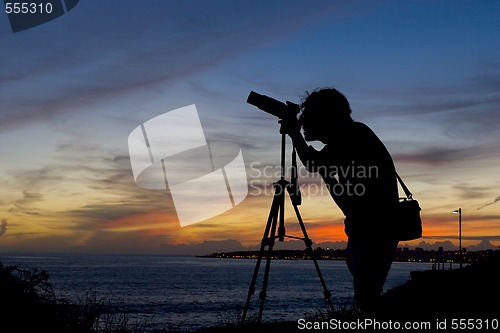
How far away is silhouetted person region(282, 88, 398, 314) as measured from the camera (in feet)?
11.7

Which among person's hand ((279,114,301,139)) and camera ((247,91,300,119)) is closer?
person's hand ((279,114,301,139))

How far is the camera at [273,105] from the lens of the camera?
4234 millimetres

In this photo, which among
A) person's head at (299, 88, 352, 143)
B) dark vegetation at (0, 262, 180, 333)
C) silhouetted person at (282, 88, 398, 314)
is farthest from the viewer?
dark vegetation at (0, 262, 180, 333)

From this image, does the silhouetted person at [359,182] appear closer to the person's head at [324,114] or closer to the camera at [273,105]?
the person's head at [324,114]

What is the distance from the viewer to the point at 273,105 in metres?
4.34

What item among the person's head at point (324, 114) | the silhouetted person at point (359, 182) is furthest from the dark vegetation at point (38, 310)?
the person's head at point (324, 114)

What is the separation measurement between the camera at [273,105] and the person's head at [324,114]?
336 mm

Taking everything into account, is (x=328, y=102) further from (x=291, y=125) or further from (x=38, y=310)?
(x=38, y=310)

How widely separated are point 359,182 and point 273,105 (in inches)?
→ 45.2

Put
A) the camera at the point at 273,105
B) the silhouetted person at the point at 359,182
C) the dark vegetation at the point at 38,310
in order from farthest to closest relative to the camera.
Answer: the dark vegetation at the point at 38,310
the camera at the point at 273,105
the silhouetted person at the point at 359,182

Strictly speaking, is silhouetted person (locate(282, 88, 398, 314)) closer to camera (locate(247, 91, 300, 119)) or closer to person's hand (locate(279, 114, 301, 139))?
person's hand (locate(279, 114, 301, 139))

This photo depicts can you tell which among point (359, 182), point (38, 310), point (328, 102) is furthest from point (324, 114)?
point (38, 310)

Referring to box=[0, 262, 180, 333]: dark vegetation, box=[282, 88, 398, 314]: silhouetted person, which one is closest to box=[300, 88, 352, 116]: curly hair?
box=[282, 88, 398, 314]: silhouetted person

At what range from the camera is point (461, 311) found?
6066mm
